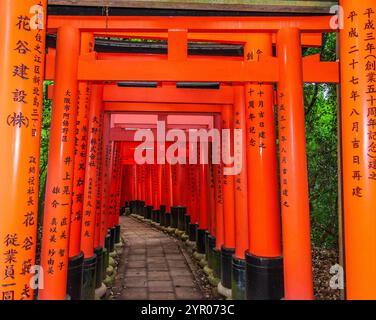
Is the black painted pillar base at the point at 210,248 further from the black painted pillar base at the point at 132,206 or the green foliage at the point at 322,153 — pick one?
the black painted pillar base at the point at 132,206

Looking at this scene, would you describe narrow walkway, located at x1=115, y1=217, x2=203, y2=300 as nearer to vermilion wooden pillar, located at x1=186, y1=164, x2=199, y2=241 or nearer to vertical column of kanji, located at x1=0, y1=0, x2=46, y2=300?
vermilion wooden pillar, located at x1=186, y1=164, x2=199, y2=241

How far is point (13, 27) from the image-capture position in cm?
255

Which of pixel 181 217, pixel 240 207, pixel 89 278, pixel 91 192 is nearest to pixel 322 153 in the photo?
pixel 240 207

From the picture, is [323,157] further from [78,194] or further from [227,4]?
[78,194]

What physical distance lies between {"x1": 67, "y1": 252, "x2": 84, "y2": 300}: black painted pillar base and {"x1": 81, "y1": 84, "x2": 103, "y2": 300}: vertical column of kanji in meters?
0.62

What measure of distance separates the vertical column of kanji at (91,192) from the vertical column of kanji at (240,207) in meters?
2.51

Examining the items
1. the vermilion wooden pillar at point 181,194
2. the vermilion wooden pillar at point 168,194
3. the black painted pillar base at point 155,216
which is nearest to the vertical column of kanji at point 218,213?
the vermilion wooden pillar at point 181,194

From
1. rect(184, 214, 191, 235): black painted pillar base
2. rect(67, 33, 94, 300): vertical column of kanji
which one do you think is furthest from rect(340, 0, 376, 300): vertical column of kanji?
rect(184, 214, 191, 235): black painted pillar base

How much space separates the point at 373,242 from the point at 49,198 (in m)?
3.53

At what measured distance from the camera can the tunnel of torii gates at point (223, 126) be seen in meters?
2.55

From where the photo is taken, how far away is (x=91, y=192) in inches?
233

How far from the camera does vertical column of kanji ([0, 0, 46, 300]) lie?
2445mm
